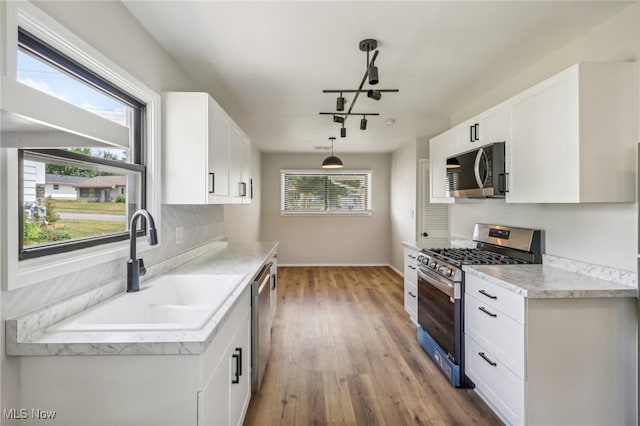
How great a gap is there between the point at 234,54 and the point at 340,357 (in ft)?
8.45

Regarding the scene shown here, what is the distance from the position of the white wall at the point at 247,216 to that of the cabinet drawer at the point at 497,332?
292 centimetres

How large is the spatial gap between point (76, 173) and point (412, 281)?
3.05 m

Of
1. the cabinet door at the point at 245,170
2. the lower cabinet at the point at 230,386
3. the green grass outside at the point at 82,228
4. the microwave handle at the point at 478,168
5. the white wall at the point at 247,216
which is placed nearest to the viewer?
the lower cabinet at the point at 230,386

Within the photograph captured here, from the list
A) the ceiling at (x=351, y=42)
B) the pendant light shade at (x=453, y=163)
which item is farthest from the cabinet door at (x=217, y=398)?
the pendant light shade at (x=453, y=163)

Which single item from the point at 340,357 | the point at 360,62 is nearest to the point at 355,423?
the point at 340,357

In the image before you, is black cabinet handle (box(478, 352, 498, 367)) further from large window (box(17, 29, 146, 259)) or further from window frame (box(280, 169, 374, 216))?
window frame (box(280, 169, 374, 216))

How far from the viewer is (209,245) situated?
3.21 m

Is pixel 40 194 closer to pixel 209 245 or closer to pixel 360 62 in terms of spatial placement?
pixel 209 245

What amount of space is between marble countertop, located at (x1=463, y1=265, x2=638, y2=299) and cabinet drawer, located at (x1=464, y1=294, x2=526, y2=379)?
19 cm

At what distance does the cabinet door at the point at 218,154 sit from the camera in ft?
7.54

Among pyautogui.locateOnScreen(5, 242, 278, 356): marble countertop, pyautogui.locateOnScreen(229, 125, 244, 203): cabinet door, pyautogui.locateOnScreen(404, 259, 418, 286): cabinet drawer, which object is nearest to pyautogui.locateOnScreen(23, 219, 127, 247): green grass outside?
pyautogui.locateOnScreen(5, 242, 278, 356): marble countertop

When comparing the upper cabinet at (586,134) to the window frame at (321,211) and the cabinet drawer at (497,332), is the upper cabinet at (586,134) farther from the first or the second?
the window frame at (321,211)

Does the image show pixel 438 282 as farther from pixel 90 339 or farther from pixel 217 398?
pixel 90 339

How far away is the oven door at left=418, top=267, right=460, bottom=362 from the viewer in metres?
2.45
